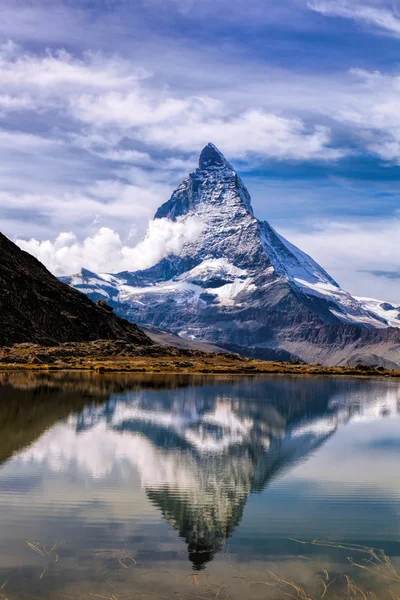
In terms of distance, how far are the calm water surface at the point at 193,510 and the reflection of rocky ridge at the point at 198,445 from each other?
157mm

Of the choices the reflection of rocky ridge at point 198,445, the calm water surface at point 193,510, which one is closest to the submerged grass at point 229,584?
the calm water surface at point 193,510

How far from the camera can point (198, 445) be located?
5741cm

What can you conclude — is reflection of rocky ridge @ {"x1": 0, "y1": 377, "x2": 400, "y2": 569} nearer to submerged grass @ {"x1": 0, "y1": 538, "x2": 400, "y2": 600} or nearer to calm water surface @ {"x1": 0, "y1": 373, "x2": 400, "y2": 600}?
calm water surface @ {"x1": 0, "y1": 373, "x2": 400, "y2": 600}

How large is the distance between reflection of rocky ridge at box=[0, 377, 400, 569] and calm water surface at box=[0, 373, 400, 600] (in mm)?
157

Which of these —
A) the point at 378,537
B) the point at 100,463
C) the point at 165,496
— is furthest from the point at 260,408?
the point at 378,537

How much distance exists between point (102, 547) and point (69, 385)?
98324mm

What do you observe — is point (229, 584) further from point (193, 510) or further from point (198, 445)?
point (198, 445)

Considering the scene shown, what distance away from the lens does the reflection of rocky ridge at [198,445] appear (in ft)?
109

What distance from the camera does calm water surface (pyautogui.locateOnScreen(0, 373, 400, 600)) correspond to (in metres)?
22.8

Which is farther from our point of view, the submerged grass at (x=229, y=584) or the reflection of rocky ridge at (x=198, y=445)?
the reflection of rocky ridge at (x=198, y=445)

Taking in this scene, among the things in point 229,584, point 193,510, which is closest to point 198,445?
point 193,510

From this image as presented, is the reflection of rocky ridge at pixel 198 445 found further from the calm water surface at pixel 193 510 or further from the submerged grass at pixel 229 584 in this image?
the submerged grass at pixel 229 584

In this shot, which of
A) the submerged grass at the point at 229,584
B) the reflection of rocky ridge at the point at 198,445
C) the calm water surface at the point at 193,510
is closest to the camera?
the submerged grass at the point at 229,584

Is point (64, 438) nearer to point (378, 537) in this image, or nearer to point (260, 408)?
point (378, 537)
